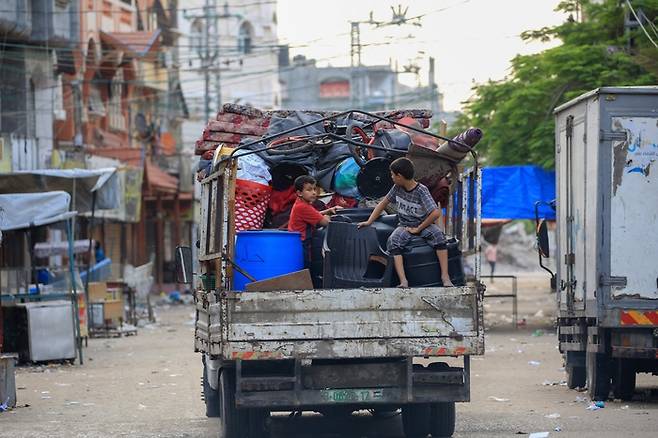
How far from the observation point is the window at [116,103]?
159 feet

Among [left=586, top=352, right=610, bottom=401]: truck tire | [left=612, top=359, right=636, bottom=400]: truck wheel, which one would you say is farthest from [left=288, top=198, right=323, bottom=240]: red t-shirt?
[left=612, top=359, right=636, bottom=400]: truck wheel

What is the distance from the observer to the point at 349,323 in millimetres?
10328

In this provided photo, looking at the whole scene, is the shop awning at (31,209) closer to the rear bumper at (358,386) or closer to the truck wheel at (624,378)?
the truck wheel at (624,378)

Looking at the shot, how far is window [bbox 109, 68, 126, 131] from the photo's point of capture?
4856cm

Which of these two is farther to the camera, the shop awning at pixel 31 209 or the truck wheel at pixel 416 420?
the shop awning at pixel 31 209

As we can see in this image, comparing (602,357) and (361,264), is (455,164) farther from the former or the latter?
(602,357)

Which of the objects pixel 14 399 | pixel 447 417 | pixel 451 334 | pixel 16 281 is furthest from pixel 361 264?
pixel 16 281

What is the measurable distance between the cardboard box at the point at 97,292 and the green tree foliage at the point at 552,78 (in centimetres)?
838

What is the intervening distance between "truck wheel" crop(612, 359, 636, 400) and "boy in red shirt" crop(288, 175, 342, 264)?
4639 millimetres

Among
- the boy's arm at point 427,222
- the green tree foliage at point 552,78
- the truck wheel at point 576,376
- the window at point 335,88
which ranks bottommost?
Result: the truck wheel at point 576,376

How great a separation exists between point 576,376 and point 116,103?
35.3 metres

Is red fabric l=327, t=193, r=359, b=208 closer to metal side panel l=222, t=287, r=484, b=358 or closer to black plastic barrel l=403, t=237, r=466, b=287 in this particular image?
black plastic barrel l=403, t=237, r=466, b=287

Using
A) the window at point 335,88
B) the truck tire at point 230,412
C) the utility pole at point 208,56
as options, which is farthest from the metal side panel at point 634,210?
the window at point 335,88

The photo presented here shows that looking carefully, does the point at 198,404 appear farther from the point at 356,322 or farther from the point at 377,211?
the point at 356,322
